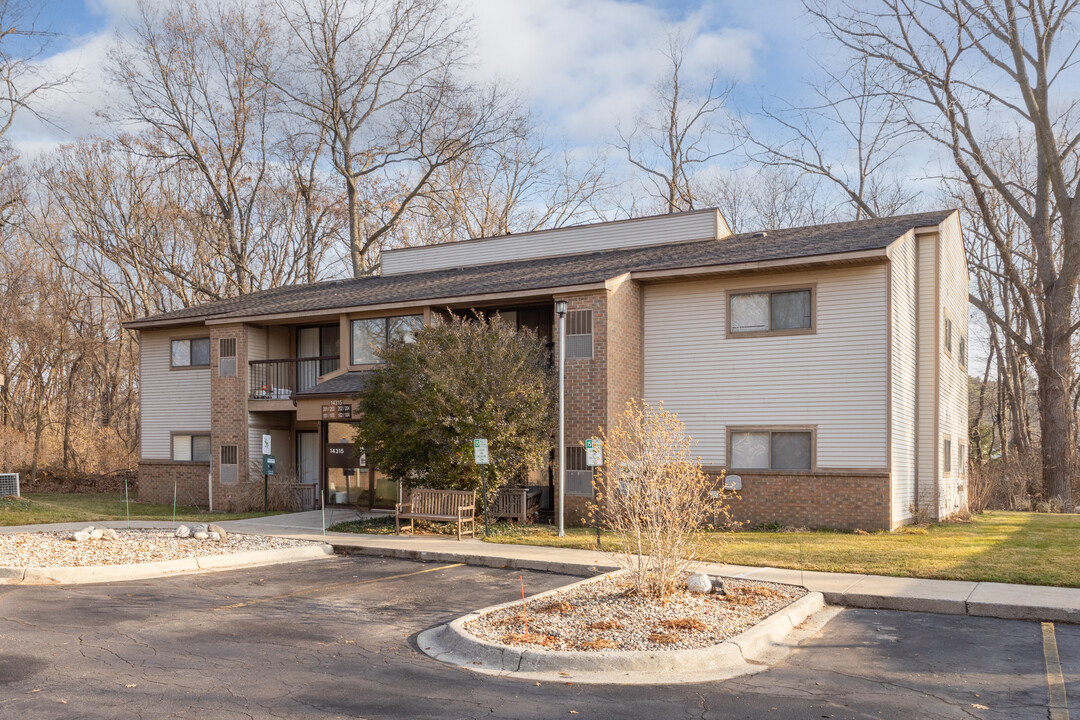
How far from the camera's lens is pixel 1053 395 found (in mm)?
27141

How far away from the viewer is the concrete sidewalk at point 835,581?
9773 millimetres

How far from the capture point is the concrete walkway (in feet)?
32.1

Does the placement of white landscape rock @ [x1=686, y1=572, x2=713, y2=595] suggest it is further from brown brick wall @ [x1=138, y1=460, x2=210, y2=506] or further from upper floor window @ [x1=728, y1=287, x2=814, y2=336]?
brown brick wall @ [x1=138, y1=460, x2=210, y2=506]

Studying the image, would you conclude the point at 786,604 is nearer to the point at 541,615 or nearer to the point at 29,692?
the point at 541,615

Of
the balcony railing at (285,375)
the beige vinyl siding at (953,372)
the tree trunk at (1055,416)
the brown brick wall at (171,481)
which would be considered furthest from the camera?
the tree trunk at (1055,416)

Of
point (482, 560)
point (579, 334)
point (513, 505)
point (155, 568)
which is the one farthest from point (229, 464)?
point (482, 560)

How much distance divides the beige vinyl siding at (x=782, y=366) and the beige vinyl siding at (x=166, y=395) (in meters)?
14.0

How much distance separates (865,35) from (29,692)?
29.4m

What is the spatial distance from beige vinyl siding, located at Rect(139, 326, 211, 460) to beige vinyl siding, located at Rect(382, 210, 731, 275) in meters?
7.06

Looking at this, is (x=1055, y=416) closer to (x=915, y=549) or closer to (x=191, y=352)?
(x=915, y=549)

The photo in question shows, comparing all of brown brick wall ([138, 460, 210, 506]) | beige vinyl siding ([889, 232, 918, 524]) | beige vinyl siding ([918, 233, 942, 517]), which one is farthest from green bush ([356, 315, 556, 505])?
brown brick wall ([138, 460, 210, 506])

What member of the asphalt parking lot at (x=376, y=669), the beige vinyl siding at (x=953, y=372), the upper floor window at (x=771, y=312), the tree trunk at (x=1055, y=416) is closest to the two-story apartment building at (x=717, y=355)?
the upper floor window at (x=771, y=312)

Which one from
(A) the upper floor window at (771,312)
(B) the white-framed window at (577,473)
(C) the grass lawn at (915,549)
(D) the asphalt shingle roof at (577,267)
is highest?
(D) the asphalt shingle roof at (577,267)

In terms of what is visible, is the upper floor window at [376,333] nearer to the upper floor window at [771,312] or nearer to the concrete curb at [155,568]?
the upper floor window at [771,312]
